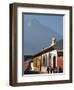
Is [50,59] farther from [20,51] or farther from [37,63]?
[20,51]

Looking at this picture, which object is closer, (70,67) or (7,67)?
(7,67)

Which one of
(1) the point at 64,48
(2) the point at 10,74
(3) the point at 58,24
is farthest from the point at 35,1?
(2) the point at 10,74

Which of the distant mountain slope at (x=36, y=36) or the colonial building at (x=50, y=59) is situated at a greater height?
the distant mountain slope at (x=36, y=36)

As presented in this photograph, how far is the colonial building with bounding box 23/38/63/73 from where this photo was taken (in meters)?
1.75

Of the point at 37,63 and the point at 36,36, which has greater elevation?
the point at 36,36

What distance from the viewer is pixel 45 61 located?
5.81ft

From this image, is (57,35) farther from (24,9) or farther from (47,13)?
(24,9)

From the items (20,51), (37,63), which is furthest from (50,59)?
(20,51)

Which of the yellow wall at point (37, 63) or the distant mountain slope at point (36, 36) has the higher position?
the distant mountain slope at point (36, 36)

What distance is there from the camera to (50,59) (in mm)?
1783

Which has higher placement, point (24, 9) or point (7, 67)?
point (24, 9)

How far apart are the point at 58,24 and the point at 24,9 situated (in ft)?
0.87

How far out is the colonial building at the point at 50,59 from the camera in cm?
175

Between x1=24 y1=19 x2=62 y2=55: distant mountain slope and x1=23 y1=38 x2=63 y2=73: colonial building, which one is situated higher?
x1=24 y1=19 x2=62 y2=55: distant mountain slope
